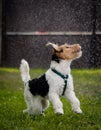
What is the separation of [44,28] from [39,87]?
11915 mm

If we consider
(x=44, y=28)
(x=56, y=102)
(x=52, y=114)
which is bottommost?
(x=44, y=28)

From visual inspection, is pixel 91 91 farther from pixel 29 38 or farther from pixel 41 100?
pixel 29 38

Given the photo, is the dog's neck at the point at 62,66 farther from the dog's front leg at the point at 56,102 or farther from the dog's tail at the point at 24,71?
the dog's tail at the point at 24,71

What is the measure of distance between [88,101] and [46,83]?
86.6 inches

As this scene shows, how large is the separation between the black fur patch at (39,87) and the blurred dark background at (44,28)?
34.7ft

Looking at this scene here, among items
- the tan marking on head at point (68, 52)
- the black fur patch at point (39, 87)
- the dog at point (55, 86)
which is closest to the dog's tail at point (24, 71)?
the dog at point (55, 86)

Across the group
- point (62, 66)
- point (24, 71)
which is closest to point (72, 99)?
point (62, 66)

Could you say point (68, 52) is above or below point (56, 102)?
above

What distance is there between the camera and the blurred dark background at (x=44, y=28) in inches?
709

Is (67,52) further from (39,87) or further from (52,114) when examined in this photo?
(52,114)

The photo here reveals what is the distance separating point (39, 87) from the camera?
711cm

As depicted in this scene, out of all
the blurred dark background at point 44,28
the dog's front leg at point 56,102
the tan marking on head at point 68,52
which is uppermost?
the tan marking on head at point 68,52

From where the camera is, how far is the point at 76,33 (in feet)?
60.0

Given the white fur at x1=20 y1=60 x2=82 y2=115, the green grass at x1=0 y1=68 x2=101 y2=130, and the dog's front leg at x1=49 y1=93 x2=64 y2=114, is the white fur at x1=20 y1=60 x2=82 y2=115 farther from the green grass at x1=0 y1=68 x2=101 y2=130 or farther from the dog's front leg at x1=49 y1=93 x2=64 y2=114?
the green grass at x1=0 y1=68 x2=101 y2=130
